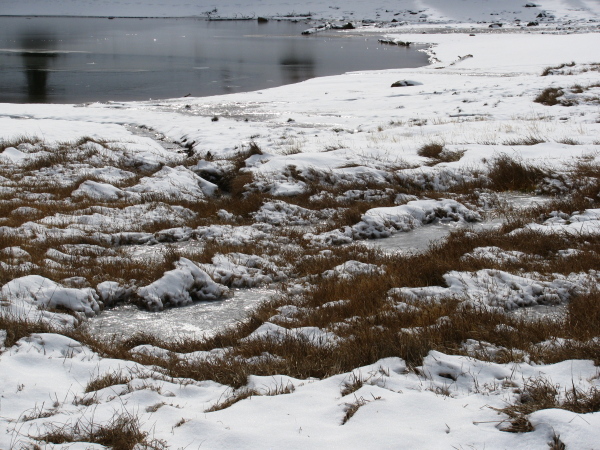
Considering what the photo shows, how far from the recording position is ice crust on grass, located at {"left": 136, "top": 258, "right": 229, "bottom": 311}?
23.0ft

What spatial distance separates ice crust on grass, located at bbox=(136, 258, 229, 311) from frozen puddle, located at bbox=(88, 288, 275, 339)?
0.39 ft

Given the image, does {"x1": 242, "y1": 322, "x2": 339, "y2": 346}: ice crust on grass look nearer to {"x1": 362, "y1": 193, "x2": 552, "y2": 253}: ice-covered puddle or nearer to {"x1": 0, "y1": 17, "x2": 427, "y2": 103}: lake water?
{"x1": 362, "y1": 193, "x2": 552, "y2": 253}: ice-covered puddle

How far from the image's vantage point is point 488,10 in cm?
10344

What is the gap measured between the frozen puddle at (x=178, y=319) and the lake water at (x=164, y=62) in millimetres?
26014

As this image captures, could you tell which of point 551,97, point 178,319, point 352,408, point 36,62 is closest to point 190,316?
point 178,319

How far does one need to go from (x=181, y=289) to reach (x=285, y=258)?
1.99 m

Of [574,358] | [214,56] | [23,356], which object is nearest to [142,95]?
[214,56]

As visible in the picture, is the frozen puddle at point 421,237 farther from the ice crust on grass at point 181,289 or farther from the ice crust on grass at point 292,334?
the ice crust on grass at point 292,334

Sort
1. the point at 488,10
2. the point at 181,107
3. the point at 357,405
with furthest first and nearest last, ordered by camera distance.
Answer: the point at 488,10
the point at 181,107
the point at 357,405

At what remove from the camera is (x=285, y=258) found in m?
8.52

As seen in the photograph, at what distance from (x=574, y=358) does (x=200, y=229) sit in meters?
6.91

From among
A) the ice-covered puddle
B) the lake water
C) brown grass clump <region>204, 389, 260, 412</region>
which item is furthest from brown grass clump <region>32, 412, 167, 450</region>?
the lake water

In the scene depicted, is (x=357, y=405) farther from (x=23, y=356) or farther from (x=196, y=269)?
(x=196, y=269)

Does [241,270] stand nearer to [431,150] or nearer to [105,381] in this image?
[105,381]
